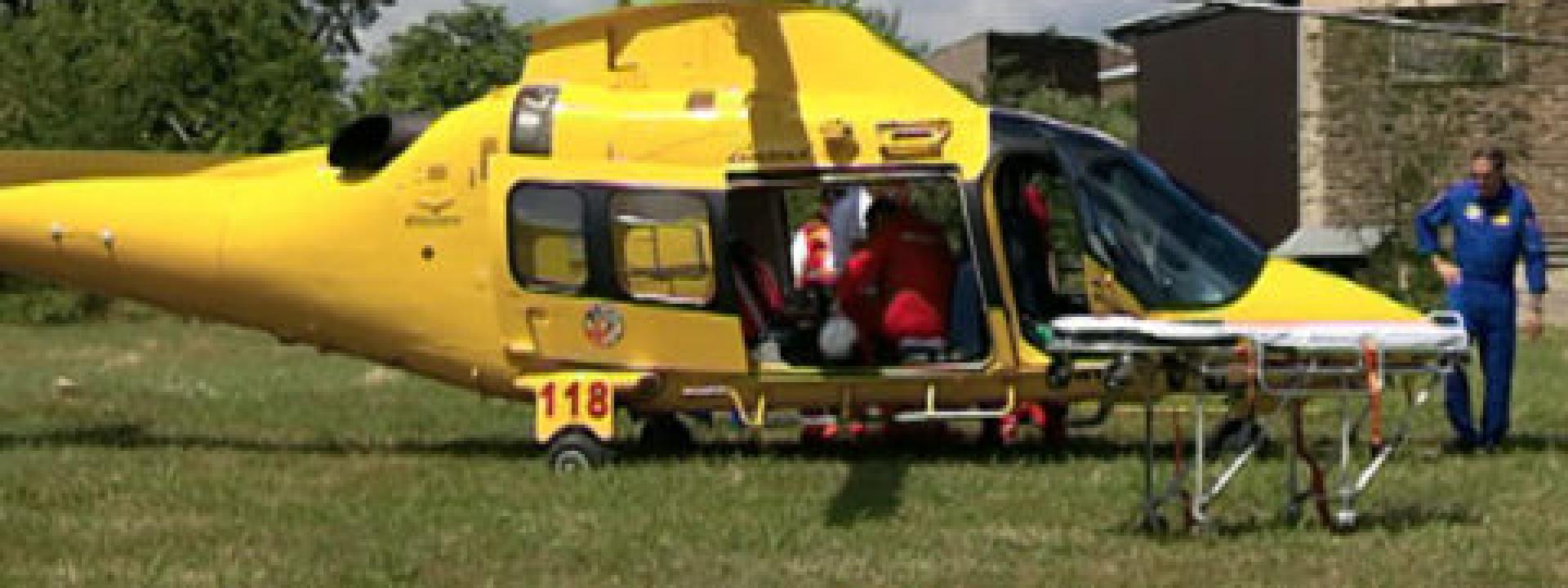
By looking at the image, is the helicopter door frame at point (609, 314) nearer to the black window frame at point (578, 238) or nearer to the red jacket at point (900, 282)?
the black window frame at point (578, 238)

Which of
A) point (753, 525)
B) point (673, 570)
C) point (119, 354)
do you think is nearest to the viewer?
point (673, 570)

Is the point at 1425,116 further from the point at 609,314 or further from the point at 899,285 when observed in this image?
the point at 609,314

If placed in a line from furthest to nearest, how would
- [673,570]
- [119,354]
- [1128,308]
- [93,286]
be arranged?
1. [119,354]
2. [93,286]
3. [1128,308]
4. [673,570]

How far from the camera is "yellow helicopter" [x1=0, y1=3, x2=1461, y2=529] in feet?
36.6

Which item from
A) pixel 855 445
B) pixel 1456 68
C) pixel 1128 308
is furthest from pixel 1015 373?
pixel 1456 68

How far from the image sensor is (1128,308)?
35.9ft

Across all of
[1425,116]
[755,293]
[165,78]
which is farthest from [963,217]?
[165,78]

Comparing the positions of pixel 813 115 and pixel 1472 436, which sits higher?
pixel 813 115

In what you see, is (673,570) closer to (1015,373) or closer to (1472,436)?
(1015,373)

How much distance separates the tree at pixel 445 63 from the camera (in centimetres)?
5462

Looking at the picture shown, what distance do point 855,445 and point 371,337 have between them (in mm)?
Result: 2999

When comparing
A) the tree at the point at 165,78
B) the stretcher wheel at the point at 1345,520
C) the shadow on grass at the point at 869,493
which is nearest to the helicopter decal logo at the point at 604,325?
the shadow on grass at the point at 869,493

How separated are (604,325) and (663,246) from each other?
572mm

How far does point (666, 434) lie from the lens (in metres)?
12.6
